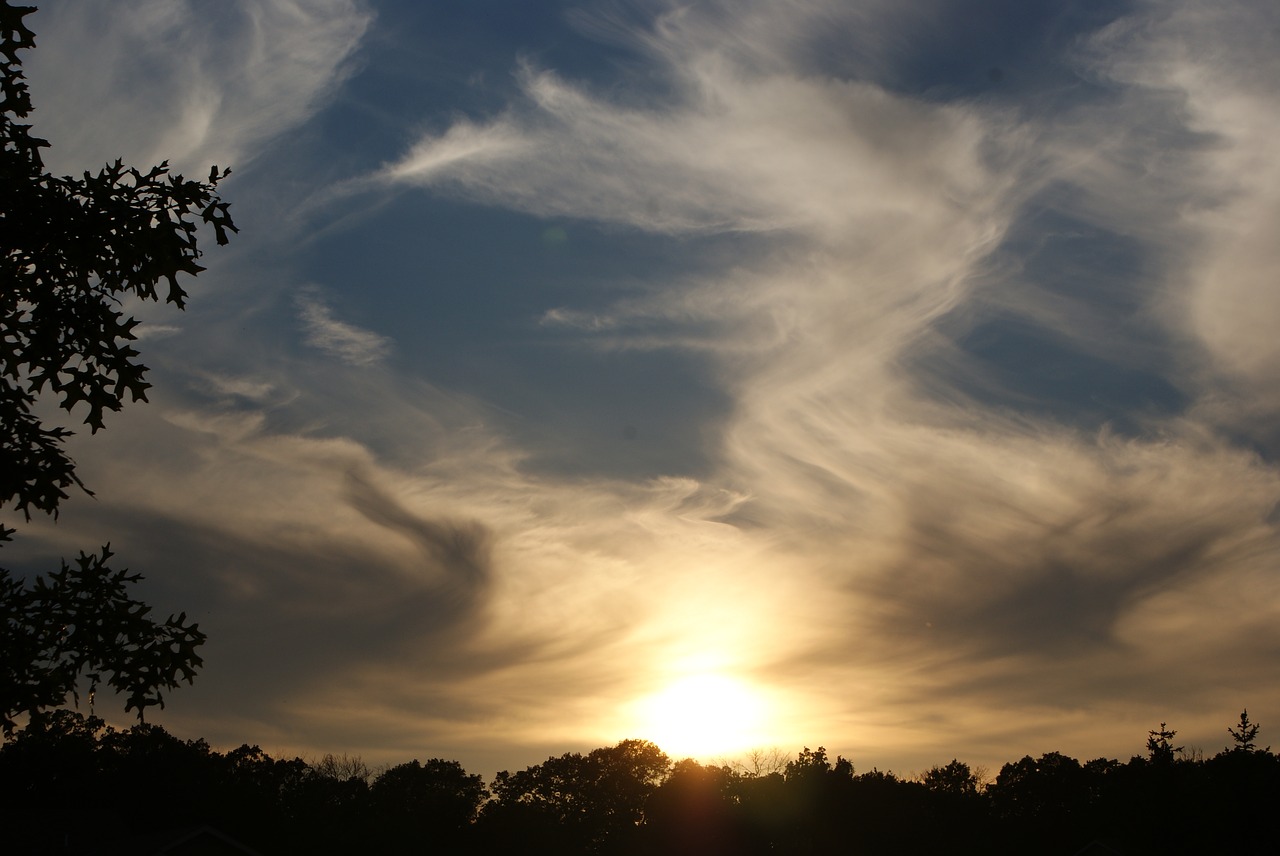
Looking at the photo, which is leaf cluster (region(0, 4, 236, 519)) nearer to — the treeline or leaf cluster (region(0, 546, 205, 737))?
leaf cluster (region(0, 546, 205, 737))

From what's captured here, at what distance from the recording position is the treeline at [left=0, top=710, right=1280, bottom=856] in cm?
5872

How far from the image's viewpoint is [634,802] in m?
98.8

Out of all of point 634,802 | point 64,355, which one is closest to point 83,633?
point 64,355

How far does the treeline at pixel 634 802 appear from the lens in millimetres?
58719

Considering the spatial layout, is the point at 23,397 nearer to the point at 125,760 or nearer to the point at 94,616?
the point at 94,616

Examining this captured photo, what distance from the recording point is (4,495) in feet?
33.3

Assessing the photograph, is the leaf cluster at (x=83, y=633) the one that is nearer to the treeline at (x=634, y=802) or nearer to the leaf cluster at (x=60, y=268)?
the leaf cluster at (x=60, y=268)

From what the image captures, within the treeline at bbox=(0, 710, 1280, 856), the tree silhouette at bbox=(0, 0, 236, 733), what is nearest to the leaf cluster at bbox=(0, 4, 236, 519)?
the tree silhouette at bbox=(0, 0, 236, 733)

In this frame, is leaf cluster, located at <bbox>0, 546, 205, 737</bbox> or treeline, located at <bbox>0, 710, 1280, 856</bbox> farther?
treeline, located at <bbox>0, 710, 1280, 856</bbox>

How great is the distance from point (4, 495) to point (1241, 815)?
6195 cm

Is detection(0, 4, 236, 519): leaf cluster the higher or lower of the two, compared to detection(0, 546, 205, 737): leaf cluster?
higher

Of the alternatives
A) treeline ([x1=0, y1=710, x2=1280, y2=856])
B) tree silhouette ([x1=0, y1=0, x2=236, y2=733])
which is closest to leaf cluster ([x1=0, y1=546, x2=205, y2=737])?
tree silhouette ([x1=0, y1=0, x2=236, y2=733])

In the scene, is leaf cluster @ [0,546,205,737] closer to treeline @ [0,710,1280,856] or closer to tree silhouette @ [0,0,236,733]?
tree silhouette @ [0,0,236,733]

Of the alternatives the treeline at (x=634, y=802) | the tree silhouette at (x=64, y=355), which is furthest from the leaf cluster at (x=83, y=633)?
the treeline at (x=634, y=802)
